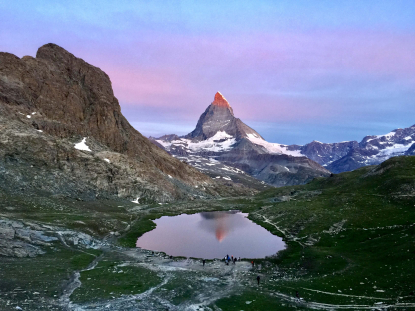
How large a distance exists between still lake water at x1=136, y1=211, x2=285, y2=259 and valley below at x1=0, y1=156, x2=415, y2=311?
3.88 meters

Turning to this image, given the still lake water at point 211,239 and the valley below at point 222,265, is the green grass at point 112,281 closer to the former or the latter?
the valley below at point 222,265

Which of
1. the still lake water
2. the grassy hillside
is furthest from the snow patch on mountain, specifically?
the grassy hillside

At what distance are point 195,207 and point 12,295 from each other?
113 meters

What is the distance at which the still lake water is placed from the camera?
66938 mm

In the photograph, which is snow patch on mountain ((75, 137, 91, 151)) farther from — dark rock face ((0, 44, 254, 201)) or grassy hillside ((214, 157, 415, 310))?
grassy hillside ((214, 157, 415, 310))

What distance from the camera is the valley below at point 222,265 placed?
3606 cm

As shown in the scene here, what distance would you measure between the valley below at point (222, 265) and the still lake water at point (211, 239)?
3882 millimetres

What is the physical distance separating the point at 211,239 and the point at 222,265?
987 inches

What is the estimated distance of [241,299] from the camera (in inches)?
1492

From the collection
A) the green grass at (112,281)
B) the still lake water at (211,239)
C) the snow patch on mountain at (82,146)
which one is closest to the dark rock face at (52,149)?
the snow patch on mountain at (82,146)

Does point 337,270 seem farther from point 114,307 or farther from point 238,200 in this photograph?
point 238,200

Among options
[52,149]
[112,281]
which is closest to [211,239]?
[112,281]

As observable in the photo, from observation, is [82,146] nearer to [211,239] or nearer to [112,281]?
[211,239]

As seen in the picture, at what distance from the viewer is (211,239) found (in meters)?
80.9
